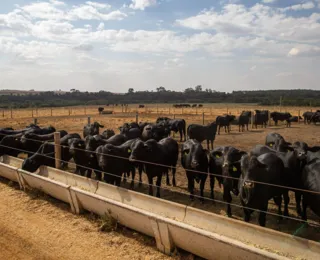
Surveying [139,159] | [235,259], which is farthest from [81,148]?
[235,259]

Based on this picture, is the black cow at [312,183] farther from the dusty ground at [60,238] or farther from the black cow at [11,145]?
the black cow at [11,145]

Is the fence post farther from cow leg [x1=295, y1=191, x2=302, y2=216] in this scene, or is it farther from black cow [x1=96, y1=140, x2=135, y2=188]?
cow leg [x1=295, y1=191, x2=302, y2=216]

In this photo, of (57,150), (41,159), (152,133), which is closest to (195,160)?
(57,150)

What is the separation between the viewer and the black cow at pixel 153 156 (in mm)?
9000

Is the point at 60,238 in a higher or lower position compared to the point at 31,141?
lower

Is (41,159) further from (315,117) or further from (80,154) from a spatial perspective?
(315,117)

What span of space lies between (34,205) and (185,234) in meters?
4.52

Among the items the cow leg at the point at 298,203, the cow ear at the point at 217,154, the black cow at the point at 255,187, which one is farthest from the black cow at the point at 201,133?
the black cow at the point at 255,187

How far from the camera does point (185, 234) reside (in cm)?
516

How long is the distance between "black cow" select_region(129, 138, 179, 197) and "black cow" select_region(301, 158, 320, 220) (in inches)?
132

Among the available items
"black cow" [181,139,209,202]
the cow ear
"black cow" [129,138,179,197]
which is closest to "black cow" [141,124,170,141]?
"black cow" [129,138,179,197]

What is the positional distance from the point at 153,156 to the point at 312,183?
440 cm

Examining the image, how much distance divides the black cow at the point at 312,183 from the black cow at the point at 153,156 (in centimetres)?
335

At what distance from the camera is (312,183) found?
644 cm
